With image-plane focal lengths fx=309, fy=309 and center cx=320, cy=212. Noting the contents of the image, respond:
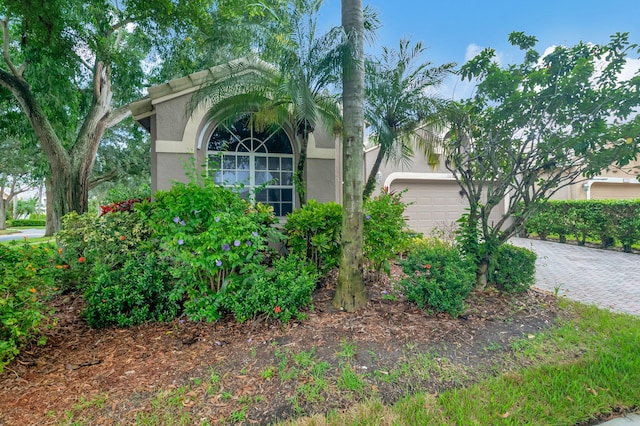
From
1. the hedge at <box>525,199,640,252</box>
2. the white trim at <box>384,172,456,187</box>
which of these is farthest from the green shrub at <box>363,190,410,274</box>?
the white trim at <box>384,172,456,187</box>

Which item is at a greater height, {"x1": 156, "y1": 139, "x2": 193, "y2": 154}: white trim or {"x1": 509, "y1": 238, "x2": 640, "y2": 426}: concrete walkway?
{"x1": 156, "y1": 139, "x2": 193, "y2": 154}: white trim

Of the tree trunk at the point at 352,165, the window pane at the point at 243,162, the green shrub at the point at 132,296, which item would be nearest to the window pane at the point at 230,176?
the window pane at the point at 243,162

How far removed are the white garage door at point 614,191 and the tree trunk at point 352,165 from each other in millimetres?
17281

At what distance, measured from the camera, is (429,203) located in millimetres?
12945

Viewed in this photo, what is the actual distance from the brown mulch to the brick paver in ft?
5.05

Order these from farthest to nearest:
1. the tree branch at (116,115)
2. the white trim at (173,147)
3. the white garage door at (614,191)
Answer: the white garage door at (614,191), the tree branch at (116,115), the white trim at (173,147)

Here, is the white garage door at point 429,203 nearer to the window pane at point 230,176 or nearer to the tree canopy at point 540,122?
the window pane at point 230,176

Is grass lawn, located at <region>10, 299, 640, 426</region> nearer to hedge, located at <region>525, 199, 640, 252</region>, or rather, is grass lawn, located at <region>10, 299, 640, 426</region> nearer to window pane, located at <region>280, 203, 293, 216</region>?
window pane, located at <region>280, 203, 293, 216</region>

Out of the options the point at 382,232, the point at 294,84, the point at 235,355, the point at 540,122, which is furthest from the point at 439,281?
the point at 294,84

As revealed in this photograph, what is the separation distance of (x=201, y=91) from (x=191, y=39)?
3.78 metres

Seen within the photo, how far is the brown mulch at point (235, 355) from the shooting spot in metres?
2.69

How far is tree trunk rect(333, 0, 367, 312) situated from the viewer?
14.0 feet

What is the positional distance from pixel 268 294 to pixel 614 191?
20.4 metres

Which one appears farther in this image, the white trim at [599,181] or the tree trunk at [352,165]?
the white trim at [599,181]
